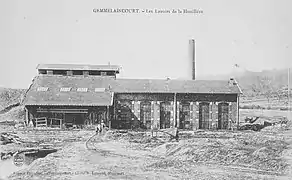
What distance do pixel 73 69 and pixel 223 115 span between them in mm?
1271

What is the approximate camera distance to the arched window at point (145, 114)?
3.20m

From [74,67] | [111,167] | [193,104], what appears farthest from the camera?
[193,104]

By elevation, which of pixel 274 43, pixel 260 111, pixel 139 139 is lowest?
pixel 139 139

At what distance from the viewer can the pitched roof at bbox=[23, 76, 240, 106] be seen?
310 cm

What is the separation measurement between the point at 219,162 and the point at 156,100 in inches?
28.0

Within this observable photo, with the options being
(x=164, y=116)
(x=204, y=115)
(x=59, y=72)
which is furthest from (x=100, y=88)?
(x=204, y=115)

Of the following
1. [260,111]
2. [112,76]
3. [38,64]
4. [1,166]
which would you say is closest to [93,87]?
[112,76]

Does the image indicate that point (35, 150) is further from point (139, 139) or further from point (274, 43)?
point (274, 43)

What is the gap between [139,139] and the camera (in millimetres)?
3146

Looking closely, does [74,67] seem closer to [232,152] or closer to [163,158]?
[163,158]

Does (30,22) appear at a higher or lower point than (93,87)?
higher

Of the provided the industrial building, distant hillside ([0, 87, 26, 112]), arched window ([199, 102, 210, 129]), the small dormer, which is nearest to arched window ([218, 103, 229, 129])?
the industrial building

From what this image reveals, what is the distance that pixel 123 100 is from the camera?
10.4ft

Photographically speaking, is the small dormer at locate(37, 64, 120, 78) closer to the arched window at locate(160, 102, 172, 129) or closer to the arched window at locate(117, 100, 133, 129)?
the arched window at locate(117, 100, 133, 129)
